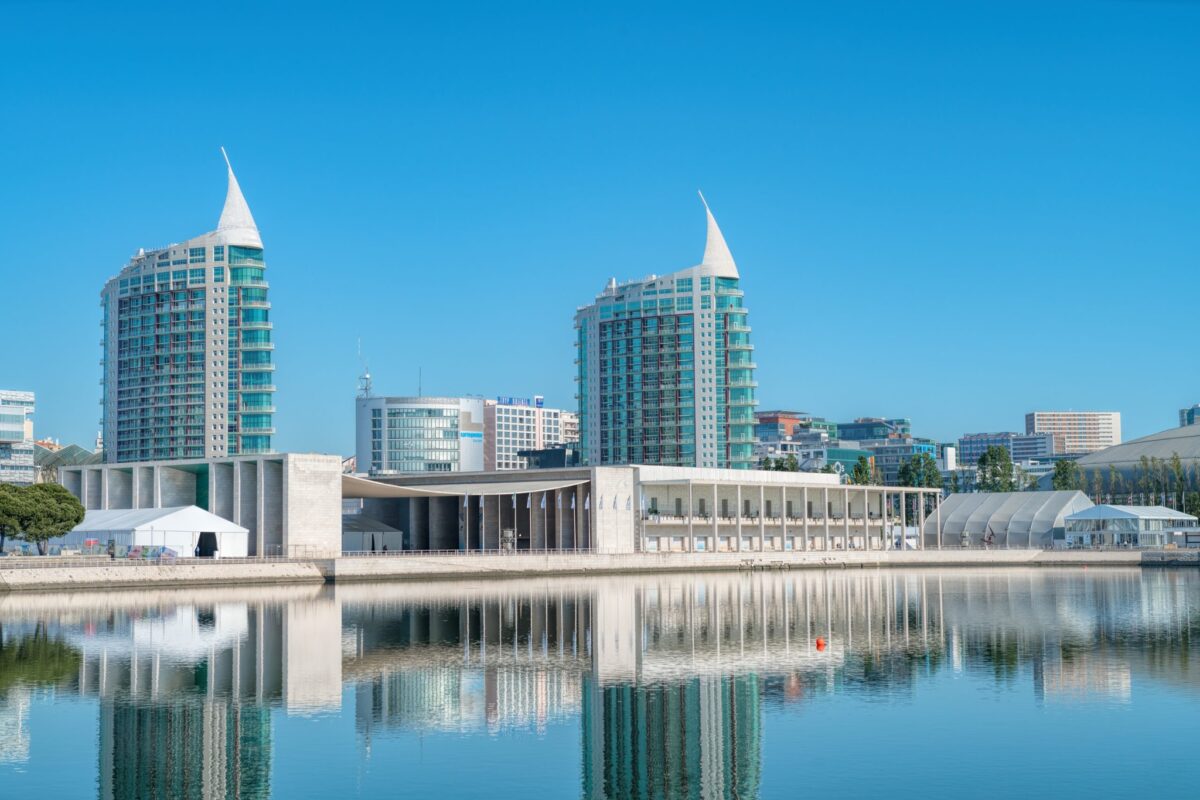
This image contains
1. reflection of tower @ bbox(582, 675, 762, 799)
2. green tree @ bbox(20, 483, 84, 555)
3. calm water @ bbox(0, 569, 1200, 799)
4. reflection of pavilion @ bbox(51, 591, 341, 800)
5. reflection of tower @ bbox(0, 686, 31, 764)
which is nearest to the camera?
reflection of tower @ bbox(582, 675, 762, 799)

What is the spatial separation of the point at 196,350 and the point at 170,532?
9378 centimetres

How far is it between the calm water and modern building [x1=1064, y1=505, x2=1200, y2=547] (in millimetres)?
71649

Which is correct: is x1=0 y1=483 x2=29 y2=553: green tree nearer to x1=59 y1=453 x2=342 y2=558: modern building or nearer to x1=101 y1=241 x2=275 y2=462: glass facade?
x1=59 y1=453 x2=342 y2=558: modern building

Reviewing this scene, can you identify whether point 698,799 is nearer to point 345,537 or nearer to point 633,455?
point 345,537

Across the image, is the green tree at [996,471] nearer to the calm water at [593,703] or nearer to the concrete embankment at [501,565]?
the concrete embankment at [501,565]

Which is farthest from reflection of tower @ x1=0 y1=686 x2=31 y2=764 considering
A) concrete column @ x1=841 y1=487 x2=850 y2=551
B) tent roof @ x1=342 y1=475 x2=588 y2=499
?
concrete column @ x1=841 y1=487 x2=850 y2=551

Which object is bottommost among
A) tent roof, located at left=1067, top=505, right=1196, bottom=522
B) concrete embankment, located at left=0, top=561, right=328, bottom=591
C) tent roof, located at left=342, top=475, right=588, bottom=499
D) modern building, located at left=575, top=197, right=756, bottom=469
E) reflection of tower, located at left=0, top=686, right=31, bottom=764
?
reflection of tower, located at left=0, top=686, right=31, bottom=764

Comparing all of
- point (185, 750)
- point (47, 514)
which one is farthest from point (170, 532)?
point (185, 750)

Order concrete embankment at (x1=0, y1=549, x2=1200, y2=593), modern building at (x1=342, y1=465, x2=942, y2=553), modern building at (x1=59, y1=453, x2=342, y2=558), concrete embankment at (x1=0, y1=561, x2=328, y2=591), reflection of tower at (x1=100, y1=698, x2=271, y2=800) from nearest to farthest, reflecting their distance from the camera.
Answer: reflection of tower at (x1=100, y1=698, x2=271, y2=800), concrete embankment at (x1=0, y1=561, x2=328, y2=591), concrete embankment at (x1=0, y1=549, x2=1200, y2=593), modern building at (x1=59, y1=453, x2=342, y2=558), modern building at (x1=342, y1=465, x2=942, y2=553)

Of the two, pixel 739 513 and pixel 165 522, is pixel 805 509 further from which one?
pixel 165 522

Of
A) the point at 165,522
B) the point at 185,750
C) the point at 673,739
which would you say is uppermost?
the point at 165,522

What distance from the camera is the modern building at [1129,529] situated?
130750mm

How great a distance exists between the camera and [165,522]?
3349 inches

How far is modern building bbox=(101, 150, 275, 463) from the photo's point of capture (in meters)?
172
